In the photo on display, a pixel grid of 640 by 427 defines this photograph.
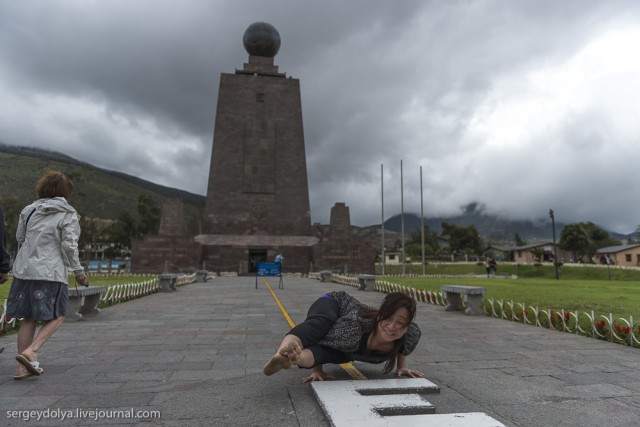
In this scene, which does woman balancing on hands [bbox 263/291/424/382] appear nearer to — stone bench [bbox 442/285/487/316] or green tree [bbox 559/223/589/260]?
stone bench [bbox 442/285/487/316]

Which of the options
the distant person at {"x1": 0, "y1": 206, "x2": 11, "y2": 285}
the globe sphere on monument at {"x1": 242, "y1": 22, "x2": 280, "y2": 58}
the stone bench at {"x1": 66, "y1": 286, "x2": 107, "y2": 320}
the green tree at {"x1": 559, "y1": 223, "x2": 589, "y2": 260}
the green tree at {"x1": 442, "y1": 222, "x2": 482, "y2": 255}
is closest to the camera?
the distant person at {"x1": 0, "y1": 206, "x2": 11, "y2": 285}

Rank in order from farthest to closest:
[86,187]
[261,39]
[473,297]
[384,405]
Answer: [86,187] < [261,39] < [473,297] < [384,405]

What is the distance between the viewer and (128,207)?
129500 mm

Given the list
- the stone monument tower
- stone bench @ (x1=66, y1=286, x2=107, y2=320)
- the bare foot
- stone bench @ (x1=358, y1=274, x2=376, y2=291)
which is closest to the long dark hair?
the bare foot

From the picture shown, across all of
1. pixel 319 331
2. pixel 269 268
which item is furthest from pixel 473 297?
pixel 269 268

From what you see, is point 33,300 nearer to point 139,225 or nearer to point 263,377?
point 263,377

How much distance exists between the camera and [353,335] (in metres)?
3.67

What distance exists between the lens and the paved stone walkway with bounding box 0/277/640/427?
3.13 metres

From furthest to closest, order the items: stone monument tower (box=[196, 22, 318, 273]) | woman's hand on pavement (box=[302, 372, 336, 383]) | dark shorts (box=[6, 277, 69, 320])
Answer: stone monument tower (box=[196, 22, 318, 273])
dark shorts (box=[6, 277, 69, 320])
woman's hand on pavement (box=[302, 372, 336, 383])

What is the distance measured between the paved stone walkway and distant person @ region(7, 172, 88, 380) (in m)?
0.42

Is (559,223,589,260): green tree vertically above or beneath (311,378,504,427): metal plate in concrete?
above

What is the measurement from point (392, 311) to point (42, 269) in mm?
3557

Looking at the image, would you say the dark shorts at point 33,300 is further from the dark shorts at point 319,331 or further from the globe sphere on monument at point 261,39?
the globe sphere on monument at point 261,39

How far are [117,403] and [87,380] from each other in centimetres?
95
